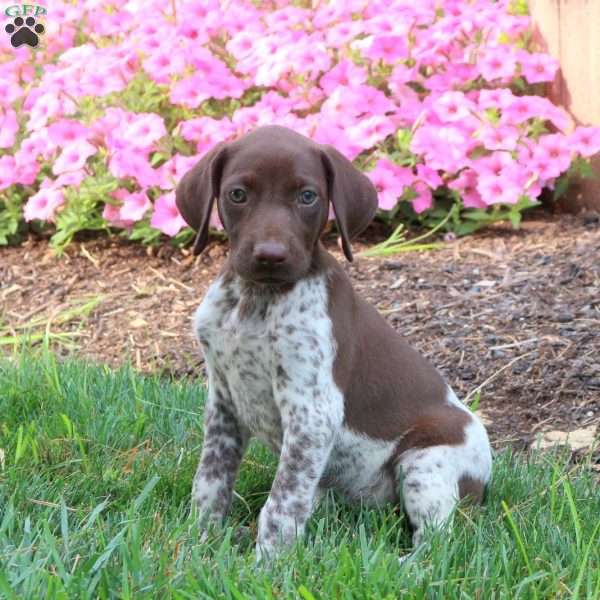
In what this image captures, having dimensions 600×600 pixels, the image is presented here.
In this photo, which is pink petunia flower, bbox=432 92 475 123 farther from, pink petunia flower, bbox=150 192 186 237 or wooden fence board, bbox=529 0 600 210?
pink petunia flower, bbox=150 192 186 237

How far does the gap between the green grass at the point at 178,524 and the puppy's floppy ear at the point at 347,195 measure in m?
0.94

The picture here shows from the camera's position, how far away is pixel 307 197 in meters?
3.48

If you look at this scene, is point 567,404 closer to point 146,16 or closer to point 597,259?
point 597,259

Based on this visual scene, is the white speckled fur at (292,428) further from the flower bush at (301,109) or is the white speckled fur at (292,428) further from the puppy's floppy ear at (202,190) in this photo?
the flower bush at (301,109)

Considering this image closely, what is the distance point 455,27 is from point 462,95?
22.9 inches

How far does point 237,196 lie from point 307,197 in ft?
0.71

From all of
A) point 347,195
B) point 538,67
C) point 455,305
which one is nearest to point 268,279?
point 347,195

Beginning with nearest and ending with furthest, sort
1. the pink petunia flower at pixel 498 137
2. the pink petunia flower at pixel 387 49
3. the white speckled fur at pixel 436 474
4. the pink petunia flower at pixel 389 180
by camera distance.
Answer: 1. the white speckled fur at pixel 436 474
2. the pink petunia flower at pixel 389 180
3. the pink petunia flower at pixel 498 137
4. the pink petunia flower at pixel 387 49

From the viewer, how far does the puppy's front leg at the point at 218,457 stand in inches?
146

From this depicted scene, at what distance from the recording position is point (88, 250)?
719 centimetres

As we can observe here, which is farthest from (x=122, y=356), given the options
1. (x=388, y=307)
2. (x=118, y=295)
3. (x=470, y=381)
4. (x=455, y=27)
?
(x=455, y=27)

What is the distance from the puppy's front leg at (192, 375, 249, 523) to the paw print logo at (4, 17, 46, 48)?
16.2ft

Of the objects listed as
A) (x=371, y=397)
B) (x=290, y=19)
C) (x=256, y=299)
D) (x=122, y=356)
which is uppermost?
(x=290, y=19)

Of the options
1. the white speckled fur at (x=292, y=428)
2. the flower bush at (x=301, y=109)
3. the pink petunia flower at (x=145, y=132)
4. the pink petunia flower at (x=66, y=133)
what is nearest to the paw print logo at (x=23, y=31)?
the flower bush at (x=301, y=109)
